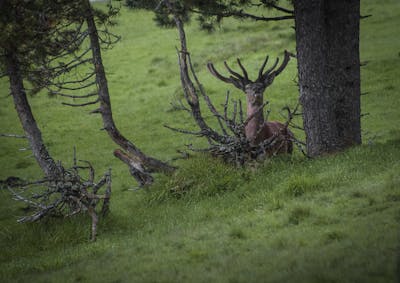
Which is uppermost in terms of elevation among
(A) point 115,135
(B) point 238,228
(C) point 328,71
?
(C) point 328,71

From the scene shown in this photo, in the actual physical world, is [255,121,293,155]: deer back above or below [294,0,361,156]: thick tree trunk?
below

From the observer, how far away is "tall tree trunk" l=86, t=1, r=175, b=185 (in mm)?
12227

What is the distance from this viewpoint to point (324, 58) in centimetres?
1038

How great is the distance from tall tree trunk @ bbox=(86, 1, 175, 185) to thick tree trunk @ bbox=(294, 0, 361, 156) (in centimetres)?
348

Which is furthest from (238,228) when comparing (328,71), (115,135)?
(115,135)

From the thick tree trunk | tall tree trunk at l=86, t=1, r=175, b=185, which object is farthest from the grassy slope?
tall tree trunk at l=86, t=1, r=175, b=185

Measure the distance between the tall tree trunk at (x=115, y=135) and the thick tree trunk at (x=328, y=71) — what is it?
137 inches

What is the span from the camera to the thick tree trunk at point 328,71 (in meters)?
10.3

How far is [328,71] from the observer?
10.6 metres

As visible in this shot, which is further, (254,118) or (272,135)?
(272,135)

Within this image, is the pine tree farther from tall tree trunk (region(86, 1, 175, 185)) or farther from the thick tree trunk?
tall tree trunk (region(86, 1, 175, 185))

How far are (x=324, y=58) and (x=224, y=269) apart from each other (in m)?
5.51

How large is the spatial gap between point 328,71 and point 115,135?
203 inches

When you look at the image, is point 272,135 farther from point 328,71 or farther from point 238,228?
point 238,228
